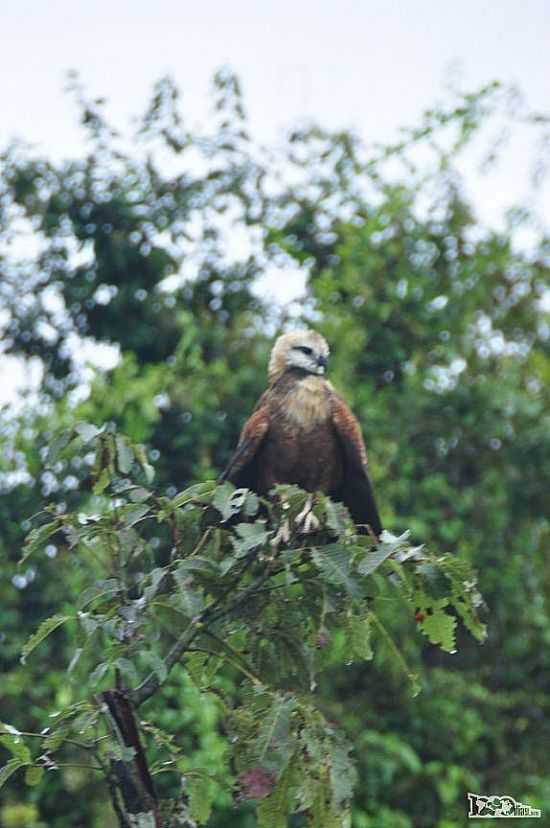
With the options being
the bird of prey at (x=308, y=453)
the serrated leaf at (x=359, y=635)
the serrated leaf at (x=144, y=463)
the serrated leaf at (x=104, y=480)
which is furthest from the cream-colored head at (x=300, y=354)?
the serrated leaf at (x=359, y=635)

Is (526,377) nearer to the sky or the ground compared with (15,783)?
nearer to the sky

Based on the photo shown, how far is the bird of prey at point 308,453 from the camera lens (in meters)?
4.14

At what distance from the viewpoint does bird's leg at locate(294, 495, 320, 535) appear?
275cm

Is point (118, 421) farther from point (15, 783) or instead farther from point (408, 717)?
point (408, 717)

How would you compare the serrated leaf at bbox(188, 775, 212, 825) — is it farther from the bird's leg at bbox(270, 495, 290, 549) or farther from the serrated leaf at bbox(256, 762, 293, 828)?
the bird's leg at bbox(270, 495, 290, 549)

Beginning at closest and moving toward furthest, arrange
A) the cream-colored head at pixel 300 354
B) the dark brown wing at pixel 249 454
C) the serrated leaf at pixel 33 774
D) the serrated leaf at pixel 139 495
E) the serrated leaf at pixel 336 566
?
1. the serrated leaf at pixel 336 566
2. the serrated leaf at pixel 33 774
3. the serrated leaf at pixel 139 495
4. the dark brown wing at pixel 249 454
5. the cream-colored head at pixel 300 354

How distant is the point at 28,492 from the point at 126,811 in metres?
3.77

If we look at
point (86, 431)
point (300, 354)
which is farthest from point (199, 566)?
point (300, 354)

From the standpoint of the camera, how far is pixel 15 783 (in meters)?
5.86

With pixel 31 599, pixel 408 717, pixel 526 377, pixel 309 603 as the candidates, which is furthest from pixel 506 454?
pixel 309 603

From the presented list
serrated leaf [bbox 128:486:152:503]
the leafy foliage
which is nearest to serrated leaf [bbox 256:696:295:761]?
the leafy foliage

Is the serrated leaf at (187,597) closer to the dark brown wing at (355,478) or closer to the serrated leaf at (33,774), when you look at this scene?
the serrated leaf at (33,774)

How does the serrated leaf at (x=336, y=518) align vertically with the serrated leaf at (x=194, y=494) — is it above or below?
below

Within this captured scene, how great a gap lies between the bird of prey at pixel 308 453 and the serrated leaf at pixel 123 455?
1.18 meters
